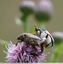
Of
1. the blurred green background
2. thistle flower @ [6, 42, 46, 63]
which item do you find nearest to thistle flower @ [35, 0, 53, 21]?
thistle flower @ [6, 42, 46, 63]

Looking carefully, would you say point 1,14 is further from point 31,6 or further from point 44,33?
point 44,33

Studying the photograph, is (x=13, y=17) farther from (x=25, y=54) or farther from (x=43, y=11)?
(x=25, y=54)

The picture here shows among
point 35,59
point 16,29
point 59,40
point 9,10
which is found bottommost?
point 35,59

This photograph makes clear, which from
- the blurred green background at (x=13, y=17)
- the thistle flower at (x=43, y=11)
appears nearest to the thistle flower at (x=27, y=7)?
the thistle flower at (x=43, y=11)

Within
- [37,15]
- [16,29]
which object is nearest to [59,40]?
[37,15]

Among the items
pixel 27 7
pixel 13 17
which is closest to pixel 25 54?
pixel 27 7

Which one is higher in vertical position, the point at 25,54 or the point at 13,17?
the point at 13,17

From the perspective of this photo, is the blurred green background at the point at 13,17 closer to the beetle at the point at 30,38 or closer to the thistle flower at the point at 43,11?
the thistle flower at the point at 43,11
